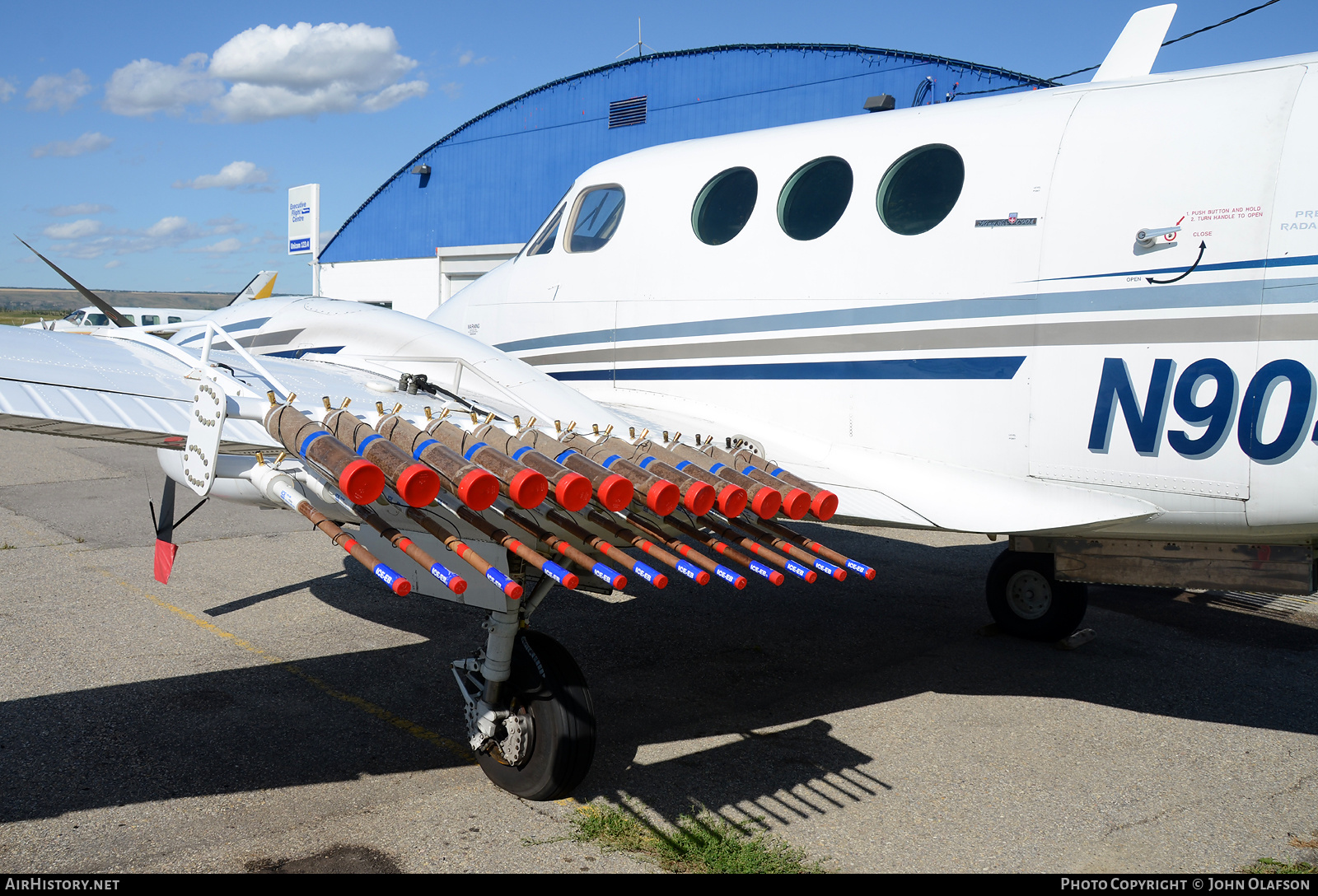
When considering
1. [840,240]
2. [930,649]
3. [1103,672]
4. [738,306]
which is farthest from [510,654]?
[1103,672]

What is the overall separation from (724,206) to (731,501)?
9.23 feet

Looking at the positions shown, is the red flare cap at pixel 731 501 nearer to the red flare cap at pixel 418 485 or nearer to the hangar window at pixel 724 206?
the red flare cap at pixel 418 485

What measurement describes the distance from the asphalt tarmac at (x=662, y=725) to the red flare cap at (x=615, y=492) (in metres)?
1.69

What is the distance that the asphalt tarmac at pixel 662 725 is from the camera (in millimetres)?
4133

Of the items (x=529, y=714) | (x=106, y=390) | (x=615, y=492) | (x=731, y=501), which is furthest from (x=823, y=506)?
(x=106, y=390)

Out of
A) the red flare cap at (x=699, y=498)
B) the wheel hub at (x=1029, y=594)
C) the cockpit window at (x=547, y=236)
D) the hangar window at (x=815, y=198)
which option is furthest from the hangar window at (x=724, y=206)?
the wheel hub at (x=1029, y=594)

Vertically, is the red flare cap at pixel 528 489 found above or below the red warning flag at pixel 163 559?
above

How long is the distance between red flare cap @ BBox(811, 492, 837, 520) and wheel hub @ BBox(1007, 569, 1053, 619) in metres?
4.08

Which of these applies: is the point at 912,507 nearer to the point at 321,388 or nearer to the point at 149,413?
the point at 321,388

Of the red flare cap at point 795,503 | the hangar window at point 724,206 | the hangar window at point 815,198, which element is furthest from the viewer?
the hangar window at point 724,206

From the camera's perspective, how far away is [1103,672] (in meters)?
6.75

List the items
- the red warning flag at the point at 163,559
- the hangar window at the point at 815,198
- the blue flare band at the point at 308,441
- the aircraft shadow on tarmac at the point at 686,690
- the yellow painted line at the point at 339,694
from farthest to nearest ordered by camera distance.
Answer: the red warning flag at the point at 163,559 → the hangar window at the point at 815,198 → the yellow painted line at the point at 339,694 → the aircraft shadow on tarmac at the point at 686,690 → the blue flare band at the point at 308,441

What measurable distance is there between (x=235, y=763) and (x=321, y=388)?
2.10 metres

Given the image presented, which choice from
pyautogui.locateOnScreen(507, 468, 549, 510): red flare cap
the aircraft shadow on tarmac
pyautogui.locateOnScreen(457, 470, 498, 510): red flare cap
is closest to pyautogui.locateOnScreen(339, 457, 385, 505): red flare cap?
pyautogui.locateOnScreen(457, 470, 498, 510): red flare cap
